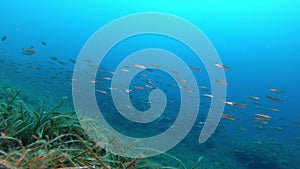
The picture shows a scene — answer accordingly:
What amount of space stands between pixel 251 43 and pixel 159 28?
42841mm

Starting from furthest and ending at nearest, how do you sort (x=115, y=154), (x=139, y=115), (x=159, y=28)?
(x=159, y=28) → (x=139, y=115) → (x=115, y=154)

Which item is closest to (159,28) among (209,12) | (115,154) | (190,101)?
(209,12)

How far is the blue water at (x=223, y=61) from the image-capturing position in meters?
14.1

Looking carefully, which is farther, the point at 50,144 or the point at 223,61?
the point at 223,61

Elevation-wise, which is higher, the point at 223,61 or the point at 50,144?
the point at 50,144

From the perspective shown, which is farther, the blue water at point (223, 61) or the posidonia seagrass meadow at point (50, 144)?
the blue water at point (223, 61)

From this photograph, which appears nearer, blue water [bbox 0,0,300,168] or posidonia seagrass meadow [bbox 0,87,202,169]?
posidonia seagrass meadow [bbox 0,87,202,169]

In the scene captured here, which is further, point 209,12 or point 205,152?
point 209,12

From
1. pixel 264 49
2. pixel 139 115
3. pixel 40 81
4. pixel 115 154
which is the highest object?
pixel 115 154

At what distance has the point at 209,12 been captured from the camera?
107750mm

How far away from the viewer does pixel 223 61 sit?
365 feet

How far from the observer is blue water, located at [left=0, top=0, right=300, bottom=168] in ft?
46.2

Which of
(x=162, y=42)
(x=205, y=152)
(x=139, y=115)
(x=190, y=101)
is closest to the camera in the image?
(x=205, y=152)

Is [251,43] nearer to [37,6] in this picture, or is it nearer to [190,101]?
[190,101]
